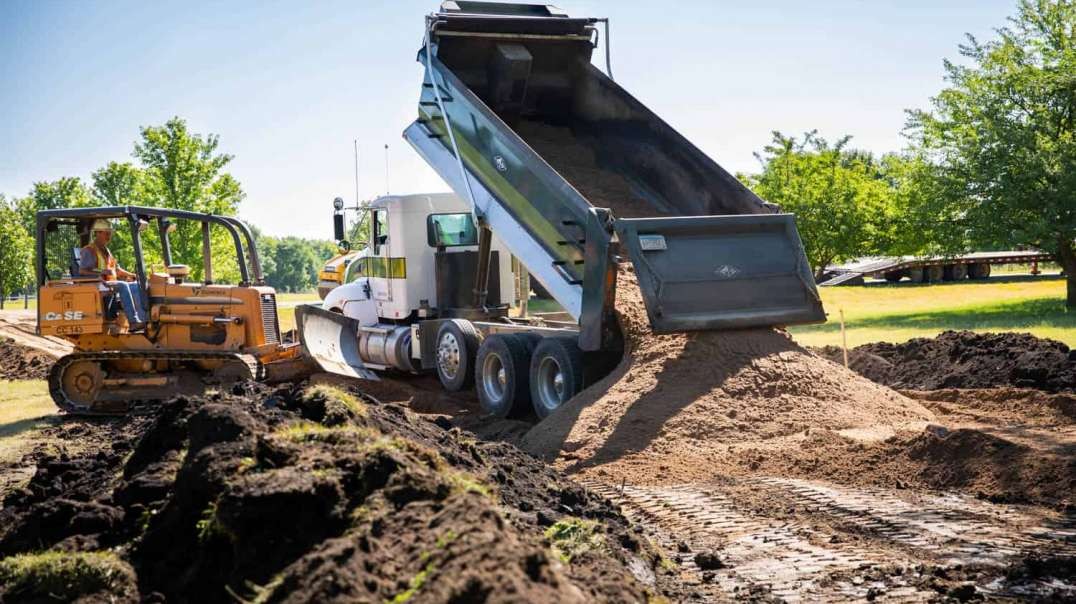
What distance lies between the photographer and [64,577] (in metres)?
5.80

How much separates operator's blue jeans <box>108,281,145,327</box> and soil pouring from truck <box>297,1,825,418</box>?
3044 millimetres

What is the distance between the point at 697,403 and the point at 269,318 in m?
6.72

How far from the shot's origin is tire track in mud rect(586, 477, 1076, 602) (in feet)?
20.3

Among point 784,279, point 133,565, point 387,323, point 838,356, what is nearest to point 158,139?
point 387,323

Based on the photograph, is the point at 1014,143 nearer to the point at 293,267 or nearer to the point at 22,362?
the point at 22,362

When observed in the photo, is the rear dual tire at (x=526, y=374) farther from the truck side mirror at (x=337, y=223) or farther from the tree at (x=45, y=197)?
the tree at (x=45, y=197)

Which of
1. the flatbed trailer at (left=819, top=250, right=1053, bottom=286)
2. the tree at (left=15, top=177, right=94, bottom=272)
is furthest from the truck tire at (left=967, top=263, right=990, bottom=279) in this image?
the tree at (left=15, top=177, right=94, bottom=272)

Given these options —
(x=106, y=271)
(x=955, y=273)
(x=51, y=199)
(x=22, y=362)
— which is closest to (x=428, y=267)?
(x=106, y=271)

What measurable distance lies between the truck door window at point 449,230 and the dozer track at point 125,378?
3158mm

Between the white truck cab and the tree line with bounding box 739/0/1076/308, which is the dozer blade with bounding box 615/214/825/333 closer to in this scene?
the white truck cab

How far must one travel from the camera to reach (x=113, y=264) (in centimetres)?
1444

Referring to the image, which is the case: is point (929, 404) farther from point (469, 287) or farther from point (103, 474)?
point (103, 474)

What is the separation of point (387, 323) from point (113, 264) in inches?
156

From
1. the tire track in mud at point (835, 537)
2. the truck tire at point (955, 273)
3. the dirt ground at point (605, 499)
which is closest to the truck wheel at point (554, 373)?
the dirt ground at point (605, 499)
